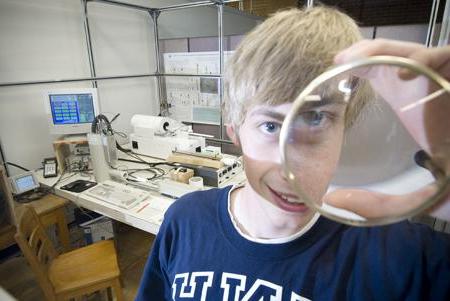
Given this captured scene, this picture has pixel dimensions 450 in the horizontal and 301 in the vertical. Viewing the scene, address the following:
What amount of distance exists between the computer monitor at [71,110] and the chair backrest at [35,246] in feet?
2.77

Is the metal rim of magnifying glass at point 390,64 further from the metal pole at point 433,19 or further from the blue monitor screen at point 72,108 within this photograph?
the blue monitor screen at point 72,108

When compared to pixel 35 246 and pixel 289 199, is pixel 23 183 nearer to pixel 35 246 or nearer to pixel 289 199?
pixel 35 246

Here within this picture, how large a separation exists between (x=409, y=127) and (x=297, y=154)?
0.40ft

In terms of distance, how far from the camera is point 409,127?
0.29 m

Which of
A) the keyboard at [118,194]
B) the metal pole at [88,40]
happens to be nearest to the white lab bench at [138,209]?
the keyboard at [118,194]

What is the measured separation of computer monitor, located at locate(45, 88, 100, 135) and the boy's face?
1.97m

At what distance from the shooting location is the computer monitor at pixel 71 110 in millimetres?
2014

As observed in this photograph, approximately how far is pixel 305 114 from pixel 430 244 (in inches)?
13.9

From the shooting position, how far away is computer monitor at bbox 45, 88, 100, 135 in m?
2.01

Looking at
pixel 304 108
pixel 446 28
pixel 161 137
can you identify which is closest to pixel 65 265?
pixel 161 137

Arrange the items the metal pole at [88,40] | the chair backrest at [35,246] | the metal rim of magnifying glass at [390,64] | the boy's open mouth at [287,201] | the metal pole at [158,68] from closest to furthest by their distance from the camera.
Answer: the metal rim of magnifying glass at [390,64]
the boy's open mouth at [287,201]
the chair backrest at [35,246]
the metal pole at [88,40]
the metal pole at [158,68]

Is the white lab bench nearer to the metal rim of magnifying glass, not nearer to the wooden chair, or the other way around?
→ the wooden chair

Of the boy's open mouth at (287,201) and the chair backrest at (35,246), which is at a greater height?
the boy's open mouth at (287,201)

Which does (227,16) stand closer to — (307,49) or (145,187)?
(145,187)
